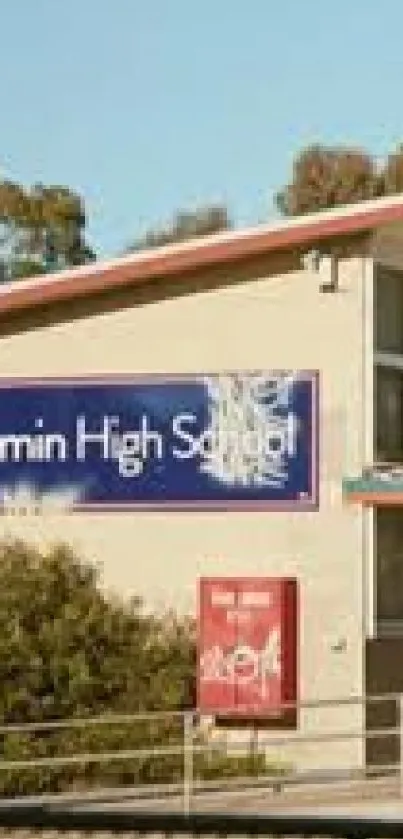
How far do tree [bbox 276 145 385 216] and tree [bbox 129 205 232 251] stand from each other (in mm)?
4555

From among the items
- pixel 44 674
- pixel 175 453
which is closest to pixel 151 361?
pixel 175 453

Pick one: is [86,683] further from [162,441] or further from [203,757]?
[162,441]

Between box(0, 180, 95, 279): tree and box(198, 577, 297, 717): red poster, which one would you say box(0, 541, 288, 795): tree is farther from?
box(0, 180, 95, 279): tree

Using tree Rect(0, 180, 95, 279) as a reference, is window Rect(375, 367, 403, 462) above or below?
below

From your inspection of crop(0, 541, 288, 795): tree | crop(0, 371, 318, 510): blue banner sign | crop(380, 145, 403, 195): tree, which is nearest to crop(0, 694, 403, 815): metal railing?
crop(0, 541, 288, 795): tree

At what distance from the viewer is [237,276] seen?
22125 mm

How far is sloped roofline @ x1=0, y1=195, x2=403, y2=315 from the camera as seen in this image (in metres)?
21.0

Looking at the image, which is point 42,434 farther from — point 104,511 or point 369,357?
point 369,357

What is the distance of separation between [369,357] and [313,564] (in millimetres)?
2476

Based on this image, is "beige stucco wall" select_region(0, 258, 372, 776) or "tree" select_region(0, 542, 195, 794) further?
"beige stucco wall" select_region(0, 258, 372, 776)

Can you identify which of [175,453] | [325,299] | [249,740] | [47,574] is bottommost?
[249,740]

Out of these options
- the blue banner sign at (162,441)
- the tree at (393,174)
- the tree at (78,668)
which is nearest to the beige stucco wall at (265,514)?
the blue banner sign at (162,441)

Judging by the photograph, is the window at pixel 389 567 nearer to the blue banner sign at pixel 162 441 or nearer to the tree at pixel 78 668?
the blue banner sign at pixel 162 441

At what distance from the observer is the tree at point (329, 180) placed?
59.7 m
